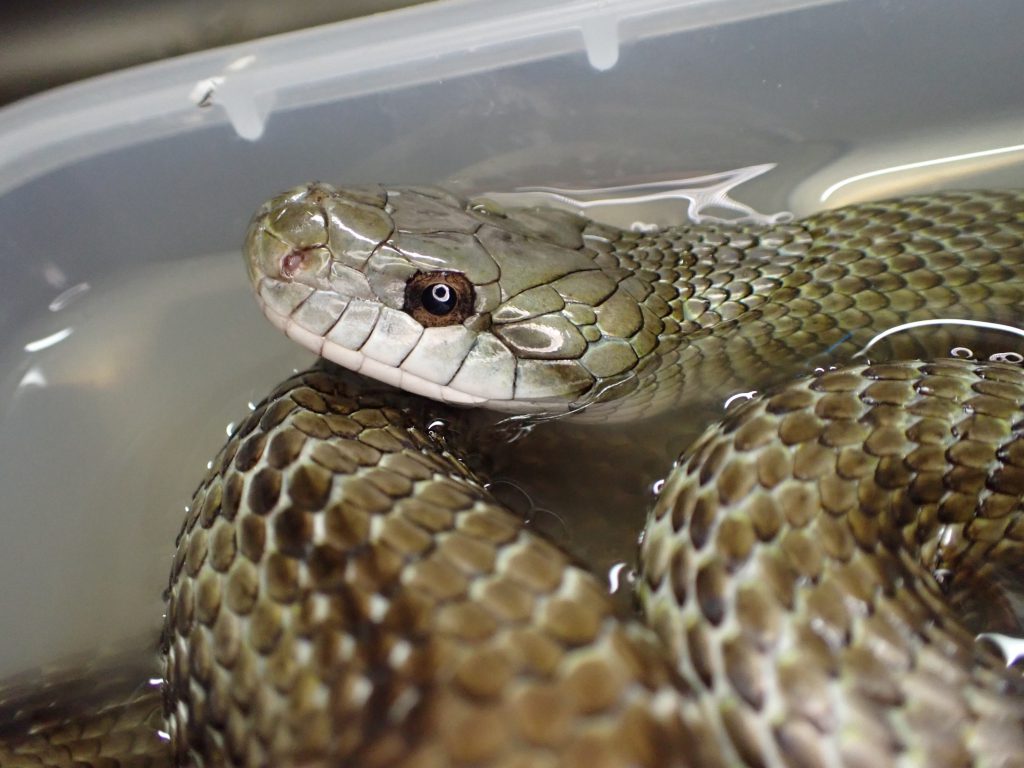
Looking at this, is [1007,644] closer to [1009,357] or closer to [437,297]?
[1009,357]

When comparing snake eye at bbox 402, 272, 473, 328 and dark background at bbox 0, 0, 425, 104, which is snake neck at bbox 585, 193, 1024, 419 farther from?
dark background at bbox 0, 0, 425, 104

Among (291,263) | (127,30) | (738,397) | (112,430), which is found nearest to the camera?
(291,263)

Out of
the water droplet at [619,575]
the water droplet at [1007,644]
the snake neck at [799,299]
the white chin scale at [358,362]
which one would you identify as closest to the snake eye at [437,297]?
the white chin scale at [358,362]

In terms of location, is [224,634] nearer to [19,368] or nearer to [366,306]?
[366,306]

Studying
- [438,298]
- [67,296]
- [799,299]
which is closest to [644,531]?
[438,298]

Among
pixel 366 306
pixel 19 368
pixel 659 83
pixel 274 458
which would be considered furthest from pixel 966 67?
pixel 19 368

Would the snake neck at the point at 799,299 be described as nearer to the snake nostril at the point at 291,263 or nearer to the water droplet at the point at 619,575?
the water droplet at the point at 619,575

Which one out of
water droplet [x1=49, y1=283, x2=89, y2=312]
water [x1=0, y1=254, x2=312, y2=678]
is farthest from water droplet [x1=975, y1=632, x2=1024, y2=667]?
water droplet [x1=49, y1=283, x2=89, y2=312]
